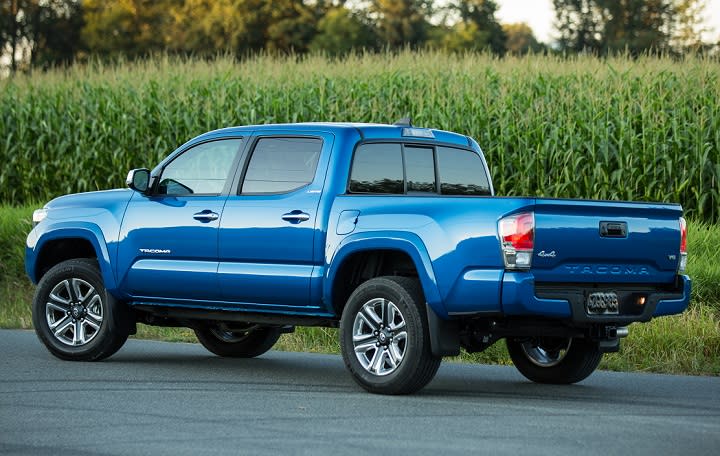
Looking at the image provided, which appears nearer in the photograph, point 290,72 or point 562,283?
point 562,283

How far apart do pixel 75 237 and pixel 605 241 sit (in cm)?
493

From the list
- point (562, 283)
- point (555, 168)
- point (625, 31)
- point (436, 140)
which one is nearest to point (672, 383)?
point (562, 283)

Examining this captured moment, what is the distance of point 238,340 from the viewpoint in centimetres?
1255

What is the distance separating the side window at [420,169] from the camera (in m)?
10.7

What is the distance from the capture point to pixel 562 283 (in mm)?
9188

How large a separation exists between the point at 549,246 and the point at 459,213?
2.17 feet

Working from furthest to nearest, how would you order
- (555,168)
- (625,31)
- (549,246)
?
(625,31) < (555,168) < (549,246)

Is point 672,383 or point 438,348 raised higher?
point 438,348

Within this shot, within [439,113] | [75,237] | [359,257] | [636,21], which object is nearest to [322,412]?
[359,257]

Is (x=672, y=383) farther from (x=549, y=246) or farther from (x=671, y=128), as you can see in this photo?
(x=671, y=128)

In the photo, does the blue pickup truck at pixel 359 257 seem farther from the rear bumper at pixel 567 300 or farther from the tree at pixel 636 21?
the tree at pixel 636 21

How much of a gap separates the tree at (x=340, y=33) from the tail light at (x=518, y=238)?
42.6m

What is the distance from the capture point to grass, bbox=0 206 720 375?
12031mm

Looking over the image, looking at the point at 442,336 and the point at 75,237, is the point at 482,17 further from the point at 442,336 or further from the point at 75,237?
the point at 442,336
